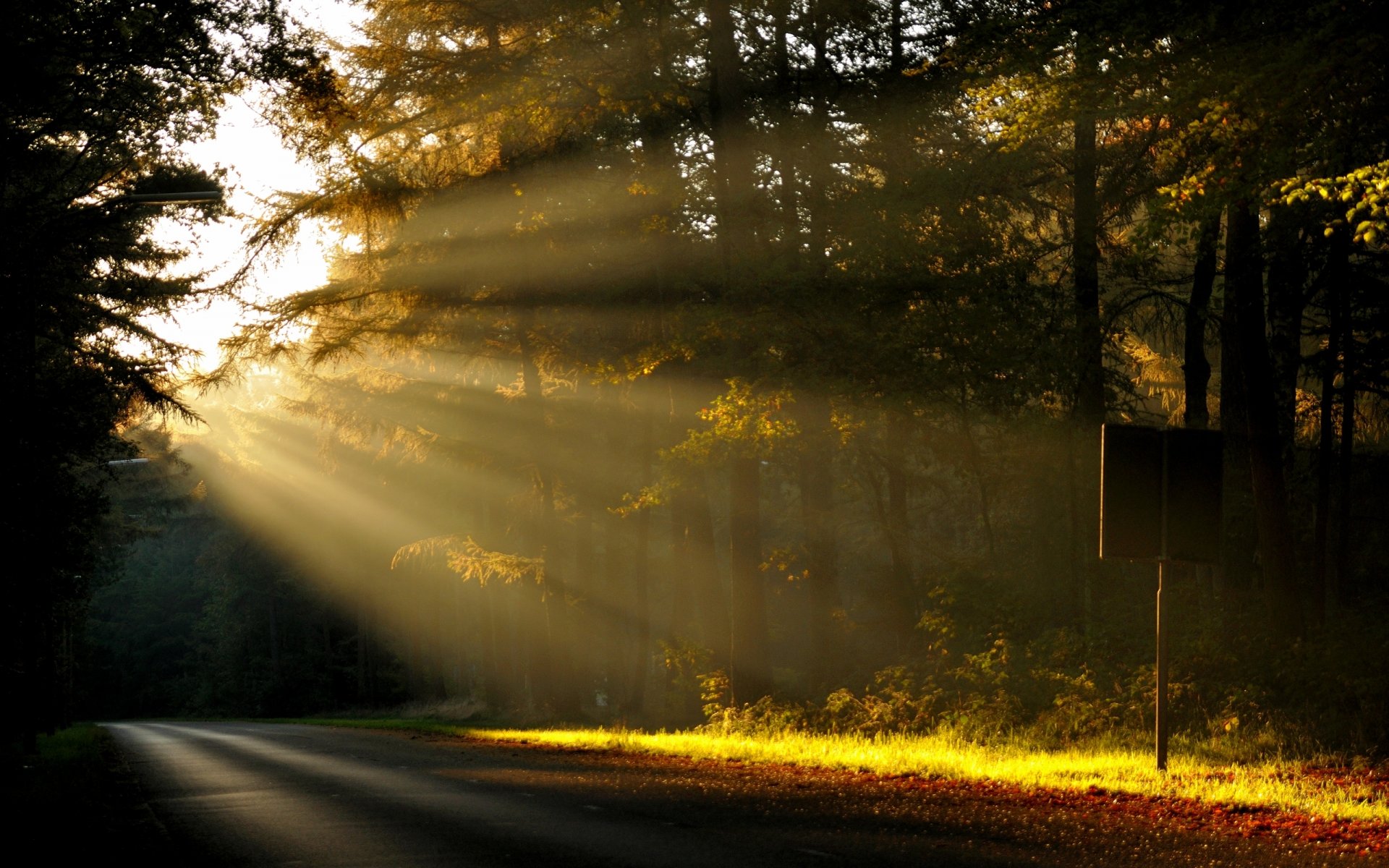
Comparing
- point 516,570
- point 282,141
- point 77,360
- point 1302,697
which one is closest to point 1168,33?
point 1302,697

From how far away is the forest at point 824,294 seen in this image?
14.2 m

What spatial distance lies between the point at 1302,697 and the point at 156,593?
9801cm

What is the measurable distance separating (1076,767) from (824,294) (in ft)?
29.5

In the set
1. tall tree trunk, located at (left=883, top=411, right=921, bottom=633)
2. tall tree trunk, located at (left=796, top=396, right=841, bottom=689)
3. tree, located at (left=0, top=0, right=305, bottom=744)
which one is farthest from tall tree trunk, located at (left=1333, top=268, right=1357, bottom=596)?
tree, located at (left=0, top=0, right=305, bottom=744)

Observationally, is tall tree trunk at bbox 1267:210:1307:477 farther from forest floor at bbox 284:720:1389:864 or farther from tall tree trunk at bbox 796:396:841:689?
tall tree trunk at bbox 796:396:841:689

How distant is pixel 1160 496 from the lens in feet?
40.1

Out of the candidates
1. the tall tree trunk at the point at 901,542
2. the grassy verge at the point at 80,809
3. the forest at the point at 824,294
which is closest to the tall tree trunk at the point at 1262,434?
the forest at the point at 824,294

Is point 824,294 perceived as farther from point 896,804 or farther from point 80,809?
point 80,809

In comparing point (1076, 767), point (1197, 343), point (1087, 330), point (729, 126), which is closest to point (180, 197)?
point (729, 126)

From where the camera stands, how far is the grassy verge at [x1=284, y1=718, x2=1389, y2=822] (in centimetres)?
1043

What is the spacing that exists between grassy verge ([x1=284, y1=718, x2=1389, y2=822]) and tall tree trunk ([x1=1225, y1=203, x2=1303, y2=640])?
4.51 m

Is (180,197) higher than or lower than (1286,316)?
higher

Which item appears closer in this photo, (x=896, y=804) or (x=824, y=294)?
(x=896, y=804)

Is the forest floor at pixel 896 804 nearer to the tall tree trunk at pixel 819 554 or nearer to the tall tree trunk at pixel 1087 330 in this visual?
the tall tree trunk at pixel 819 554
